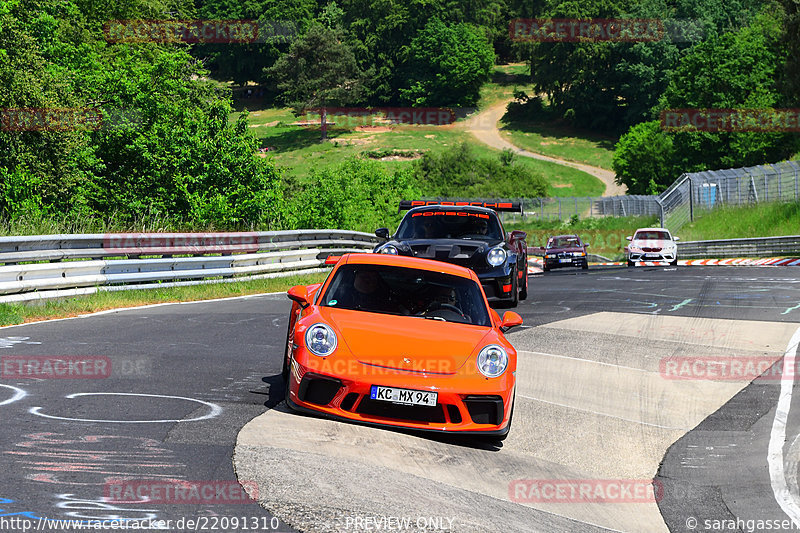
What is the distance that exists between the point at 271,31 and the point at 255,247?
132 meters

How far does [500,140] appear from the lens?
124375 millimetres

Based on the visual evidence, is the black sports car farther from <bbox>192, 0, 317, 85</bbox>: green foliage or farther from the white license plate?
<bbox>192, 0, 317, 85</bbox>: green foliage

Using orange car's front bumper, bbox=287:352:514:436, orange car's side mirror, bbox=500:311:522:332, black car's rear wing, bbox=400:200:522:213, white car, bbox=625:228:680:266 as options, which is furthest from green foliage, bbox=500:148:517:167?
orange car's front bumper, bbox=287:352:514:436

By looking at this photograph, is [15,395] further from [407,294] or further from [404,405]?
[407,294]

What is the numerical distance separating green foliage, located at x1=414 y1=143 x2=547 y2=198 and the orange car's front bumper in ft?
281

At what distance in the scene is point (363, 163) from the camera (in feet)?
168

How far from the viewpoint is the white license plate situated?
6.89m

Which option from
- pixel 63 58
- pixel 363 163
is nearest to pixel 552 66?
pixel 363 163

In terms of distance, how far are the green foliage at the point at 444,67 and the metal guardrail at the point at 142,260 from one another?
117 metres

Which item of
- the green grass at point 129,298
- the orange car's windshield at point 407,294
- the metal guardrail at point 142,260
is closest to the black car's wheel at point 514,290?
the metal guardrail at point 142,260

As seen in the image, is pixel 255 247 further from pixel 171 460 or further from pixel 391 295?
pixel 171 460

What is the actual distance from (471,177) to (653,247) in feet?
205

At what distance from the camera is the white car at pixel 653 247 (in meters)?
35.2

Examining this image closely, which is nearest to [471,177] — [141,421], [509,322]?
[509,322]
